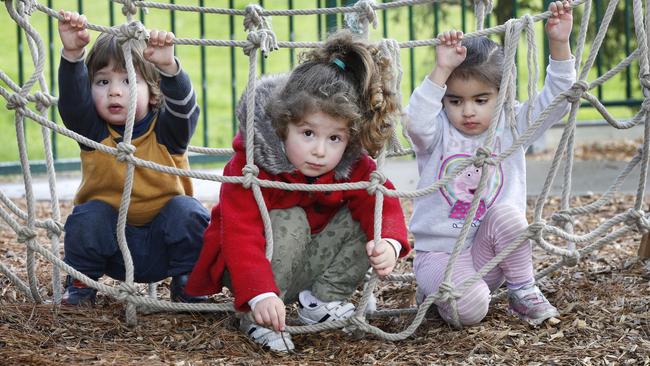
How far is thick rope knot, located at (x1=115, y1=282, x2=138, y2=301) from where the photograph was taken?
8.24 ft

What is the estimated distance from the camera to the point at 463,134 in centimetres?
274

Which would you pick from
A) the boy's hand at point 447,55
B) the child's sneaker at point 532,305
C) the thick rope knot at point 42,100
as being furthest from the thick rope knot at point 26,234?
the child's sneaker at point 532,305

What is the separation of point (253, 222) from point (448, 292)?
1.81 feet

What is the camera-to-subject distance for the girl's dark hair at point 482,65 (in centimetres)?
264

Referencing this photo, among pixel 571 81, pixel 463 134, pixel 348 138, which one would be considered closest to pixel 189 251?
pixel 348 138

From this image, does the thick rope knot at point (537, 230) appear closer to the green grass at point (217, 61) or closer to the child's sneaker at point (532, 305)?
the child's sneaker at point (532, 305)

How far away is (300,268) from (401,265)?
3.07ft

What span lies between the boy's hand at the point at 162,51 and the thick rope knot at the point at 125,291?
60cm

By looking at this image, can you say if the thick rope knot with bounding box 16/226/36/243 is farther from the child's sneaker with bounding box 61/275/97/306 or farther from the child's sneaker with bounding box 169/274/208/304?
the child's sneaker with bounding box 169/274/208/304

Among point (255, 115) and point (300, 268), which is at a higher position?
point (255, 115)

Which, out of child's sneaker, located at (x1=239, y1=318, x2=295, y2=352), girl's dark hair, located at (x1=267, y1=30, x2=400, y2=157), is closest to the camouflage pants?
child's sneaker, located at (x1=239, y1=318, x2=295, y2=352)

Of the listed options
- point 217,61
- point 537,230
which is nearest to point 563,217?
point 537,230

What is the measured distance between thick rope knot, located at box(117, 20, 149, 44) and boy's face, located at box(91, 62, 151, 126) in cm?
38

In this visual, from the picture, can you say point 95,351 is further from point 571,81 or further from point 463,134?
point 571,81
